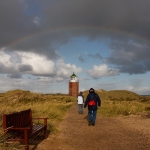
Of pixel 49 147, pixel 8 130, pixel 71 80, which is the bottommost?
pixel 49 147

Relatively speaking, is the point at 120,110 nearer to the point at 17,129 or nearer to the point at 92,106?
the point at 92,106

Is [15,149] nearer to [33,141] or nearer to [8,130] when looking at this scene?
[8,130]

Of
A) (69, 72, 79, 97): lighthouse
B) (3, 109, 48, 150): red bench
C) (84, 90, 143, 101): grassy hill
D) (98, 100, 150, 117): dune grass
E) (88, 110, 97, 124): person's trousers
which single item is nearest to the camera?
(3, 109, 48, 150): red bench

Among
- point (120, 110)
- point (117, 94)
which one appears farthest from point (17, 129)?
point (117, 94)

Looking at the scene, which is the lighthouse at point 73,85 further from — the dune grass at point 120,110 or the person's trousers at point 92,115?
the person's trousers at point 92,115

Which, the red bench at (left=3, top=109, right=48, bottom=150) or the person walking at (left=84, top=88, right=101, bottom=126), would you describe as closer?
the red bench at (left=3, top=109, right=48, bottom=150)

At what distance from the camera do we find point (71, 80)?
72188mm

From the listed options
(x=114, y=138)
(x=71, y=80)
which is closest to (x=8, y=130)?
(x=114, y=138)

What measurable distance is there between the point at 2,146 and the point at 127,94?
81.0m

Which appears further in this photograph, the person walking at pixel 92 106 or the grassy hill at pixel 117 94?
the grassy hill at pixel 117 94

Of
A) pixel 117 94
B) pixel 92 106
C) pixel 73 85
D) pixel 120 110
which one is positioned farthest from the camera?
pixel 117 94

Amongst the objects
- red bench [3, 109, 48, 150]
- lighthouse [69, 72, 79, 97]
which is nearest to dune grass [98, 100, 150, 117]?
red bench [3, 109, 48, 150]

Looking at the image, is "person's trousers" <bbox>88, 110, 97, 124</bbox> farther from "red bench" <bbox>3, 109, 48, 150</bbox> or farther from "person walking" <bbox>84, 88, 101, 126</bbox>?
"red bench" <bbox>3, 109, 48, 150</bbox>

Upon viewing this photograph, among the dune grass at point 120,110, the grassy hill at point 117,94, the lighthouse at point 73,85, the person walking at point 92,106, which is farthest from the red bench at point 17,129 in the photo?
the grassy hill at point 117,94
